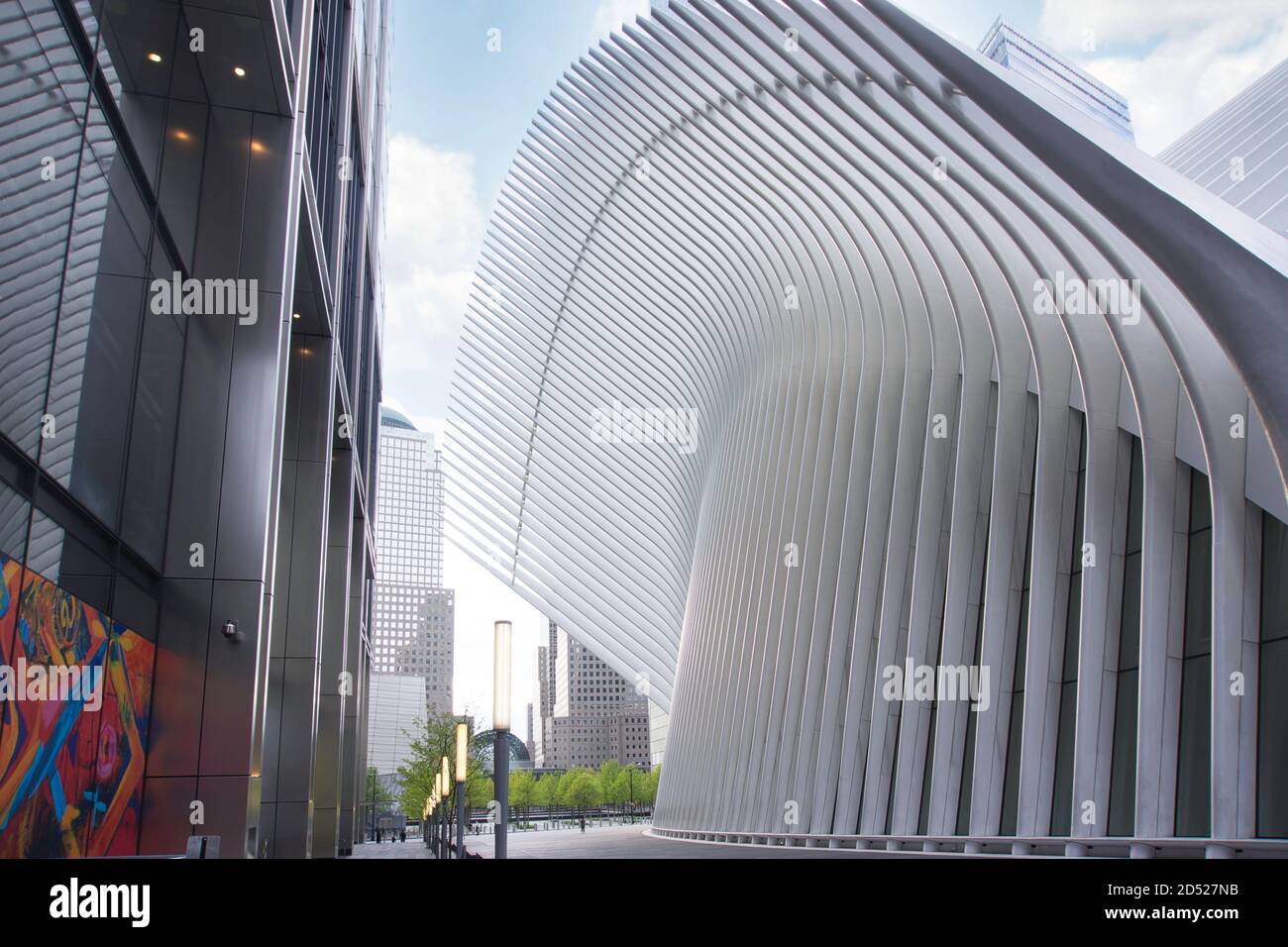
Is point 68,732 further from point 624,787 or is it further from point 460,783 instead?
point 624,787

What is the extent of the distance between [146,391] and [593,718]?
12113cm

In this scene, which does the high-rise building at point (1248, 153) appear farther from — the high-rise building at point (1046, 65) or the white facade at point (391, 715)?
the white facade at point (391, 715)

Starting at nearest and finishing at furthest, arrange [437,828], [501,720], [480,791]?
[501,720], [437,828], [480,791]

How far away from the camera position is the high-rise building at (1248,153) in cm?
1839

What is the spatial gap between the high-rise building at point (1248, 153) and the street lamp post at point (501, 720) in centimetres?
1188

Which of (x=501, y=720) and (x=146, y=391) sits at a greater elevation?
(x=146, y=391)

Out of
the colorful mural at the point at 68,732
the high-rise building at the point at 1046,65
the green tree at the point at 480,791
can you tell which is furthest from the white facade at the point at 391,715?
the colorful mural at the point at 68,732

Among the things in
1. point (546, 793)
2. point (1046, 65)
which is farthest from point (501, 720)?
point (1046, 65)

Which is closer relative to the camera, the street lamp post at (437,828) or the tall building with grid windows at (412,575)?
the street lamp post at (437,828)

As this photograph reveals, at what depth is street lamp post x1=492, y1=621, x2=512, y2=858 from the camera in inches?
286

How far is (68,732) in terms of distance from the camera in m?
8.11

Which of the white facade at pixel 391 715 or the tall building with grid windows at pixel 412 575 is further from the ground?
the tall building with grid windows at pixel 412 575

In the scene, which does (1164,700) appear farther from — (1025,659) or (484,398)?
(484,398)

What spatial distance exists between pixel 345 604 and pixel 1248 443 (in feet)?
57.6
